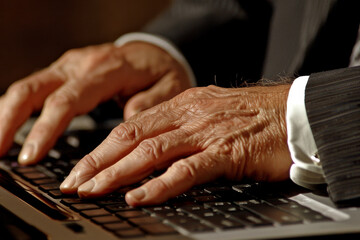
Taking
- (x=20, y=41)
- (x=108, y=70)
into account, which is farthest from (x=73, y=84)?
(x=20, y=41)

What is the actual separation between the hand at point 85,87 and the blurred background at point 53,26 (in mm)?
1177

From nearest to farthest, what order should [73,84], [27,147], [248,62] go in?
[27,147] < [73,84] < [248,62]

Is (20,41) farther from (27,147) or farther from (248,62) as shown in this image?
(27,147)

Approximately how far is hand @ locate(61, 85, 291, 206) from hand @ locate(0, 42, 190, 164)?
225 millimetres

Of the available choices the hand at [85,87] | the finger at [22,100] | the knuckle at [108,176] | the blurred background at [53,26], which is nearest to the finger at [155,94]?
the hand at [85,87]

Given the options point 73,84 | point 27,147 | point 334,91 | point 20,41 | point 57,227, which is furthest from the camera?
point 20,41

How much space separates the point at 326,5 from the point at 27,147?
498 millimetres

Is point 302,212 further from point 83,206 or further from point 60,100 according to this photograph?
point 60,100

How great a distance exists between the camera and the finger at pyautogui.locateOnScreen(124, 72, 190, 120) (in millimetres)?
947

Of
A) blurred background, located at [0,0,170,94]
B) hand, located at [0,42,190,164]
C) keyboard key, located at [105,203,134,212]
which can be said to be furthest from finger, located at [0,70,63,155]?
blurred background, located at [0,0,170,94]

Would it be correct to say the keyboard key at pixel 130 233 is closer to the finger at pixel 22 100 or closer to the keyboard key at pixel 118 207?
the keyboard key at pixel 118 207

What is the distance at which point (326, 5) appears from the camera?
907mm

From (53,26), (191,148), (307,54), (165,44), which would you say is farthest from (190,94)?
(53,26)

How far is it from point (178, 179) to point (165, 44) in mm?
576
